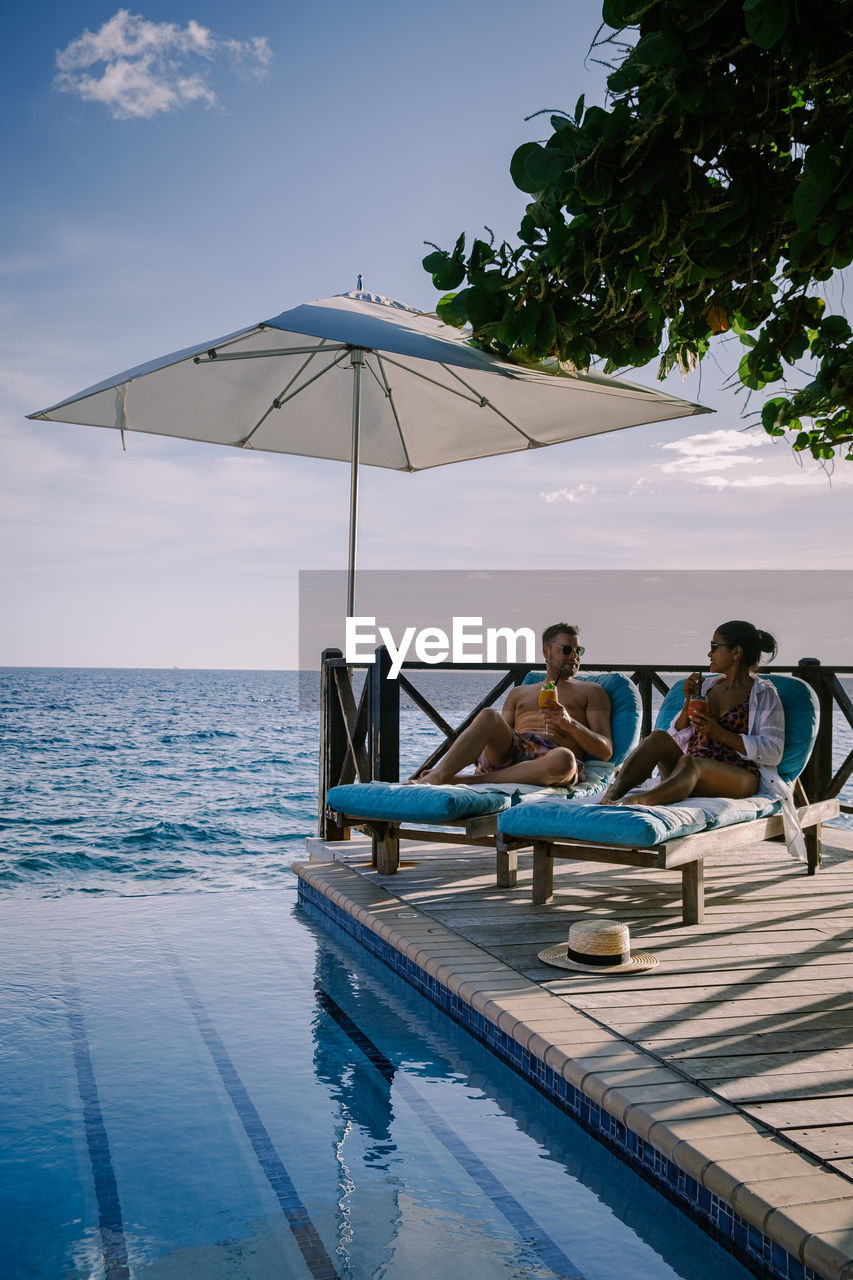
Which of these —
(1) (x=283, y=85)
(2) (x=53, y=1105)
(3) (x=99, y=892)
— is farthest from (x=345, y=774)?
(1) (x=283, y=85)

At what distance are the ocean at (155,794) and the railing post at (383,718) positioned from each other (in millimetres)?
3684

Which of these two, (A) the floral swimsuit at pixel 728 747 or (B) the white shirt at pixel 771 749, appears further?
(A) the floral swimsuit at pixel 728 747

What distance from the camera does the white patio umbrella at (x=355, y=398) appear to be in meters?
Result: 3.99

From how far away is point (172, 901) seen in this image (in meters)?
5.41

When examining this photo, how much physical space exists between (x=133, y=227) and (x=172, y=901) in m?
10.5

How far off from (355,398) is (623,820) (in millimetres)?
3000

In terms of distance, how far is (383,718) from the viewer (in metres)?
5.27

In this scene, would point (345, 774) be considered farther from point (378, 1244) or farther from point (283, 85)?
point (283, 85)

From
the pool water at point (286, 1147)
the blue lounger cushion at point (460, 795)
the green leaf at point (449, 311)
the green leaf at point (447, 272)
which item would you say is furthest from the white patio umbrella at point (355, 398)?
the pool water at point (286, 1147)

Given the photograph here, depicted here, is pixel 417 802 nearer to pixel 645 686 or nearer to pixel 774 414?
pixel 774 414

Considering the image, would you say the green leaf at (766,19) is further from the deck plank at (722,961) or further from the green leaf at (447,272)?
the deck plank at (722,961)

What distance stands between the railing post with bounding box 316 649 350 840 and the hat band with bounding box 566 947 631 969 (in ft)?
8.49

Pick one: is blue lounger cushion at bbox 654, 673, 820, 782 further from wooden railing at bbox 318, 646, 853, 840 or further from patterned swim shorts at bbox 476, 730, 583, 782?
patterned swim shorts at bbox 476, 730, 583, 782

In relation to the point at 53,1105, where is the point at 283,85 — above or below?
above
